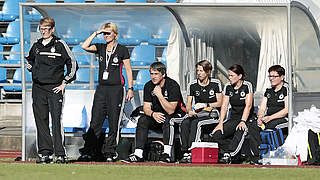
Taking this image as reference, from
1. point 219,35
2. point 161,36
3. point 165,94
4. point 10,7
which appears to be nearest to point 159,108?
point 165,94

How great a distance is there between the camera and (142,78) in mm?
10258

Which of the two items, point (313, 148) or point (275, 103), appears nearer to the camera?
point (313, 148)

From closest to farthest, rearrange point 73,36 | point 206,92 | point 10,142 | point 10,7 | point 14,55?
point 206,92 < point 73,36 < point 10,142 < point 14,55 < point 10,7

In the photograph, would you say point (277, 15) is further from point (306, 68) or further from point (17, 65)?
point (17, 65)

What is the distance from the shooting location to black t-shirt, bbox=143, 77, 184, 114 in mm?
9125

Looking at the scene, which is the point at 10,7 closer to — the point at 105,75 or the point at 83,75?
the point at 83,75

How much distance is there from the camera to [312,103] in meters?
9.06

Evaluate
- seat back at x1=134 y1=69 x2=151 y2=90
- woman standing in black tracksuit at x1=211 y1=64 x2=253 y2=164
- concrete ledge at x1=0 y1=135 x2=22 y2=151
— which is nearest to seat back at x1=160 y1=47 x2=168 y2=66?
seat back at x1=134 y1=69 x2=151 y2=90

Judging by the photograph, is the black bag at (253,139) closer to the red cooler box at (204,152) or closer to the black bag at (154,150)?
the red cooler box at (204,152)

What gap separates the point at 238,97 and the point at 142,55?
1.68 metres

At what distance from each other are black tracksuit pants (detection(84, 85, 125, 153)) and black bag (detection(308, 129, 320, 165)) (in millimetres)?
2314

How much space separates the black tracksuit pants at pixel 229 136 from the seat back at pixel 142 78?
1560 mm

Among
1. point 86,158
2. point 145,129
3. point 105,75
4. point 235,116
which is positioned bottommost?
point 86,158

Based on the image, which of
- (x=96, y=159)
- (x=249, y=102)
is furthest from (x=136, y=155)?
(x=249, y=102)
